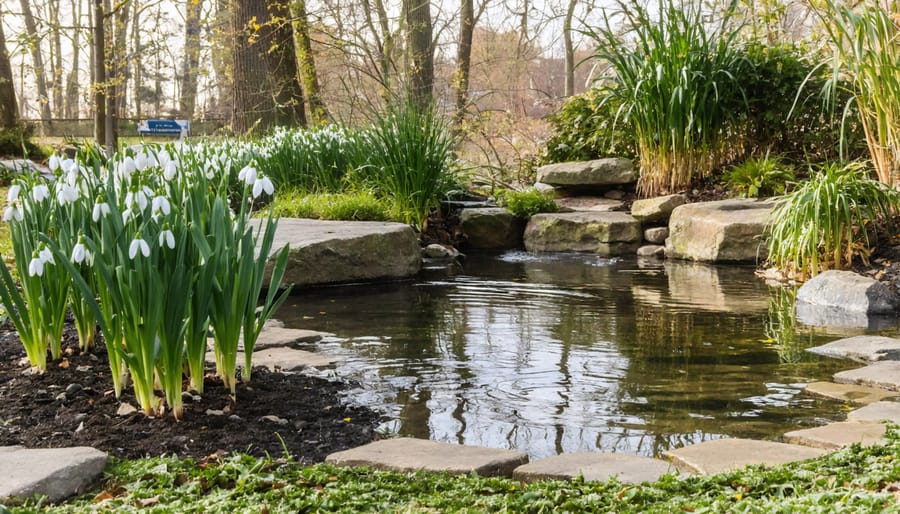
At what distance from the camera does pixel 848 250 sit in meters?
6.42

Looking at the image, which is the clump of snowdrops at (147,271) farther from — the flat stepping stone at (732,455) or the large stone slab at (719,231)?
the large stone slab at (719,231)

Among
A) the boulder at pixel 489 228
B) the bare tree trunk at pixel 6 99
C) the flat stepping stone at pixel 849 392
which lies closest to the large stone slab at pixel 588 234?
the boulder at pixel 489 228

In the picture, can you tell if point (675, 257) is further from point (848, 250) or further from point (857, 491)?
point (857, 491)

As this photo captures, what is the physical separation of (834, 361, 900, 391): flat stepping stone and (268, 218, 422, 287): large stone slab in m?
3.69

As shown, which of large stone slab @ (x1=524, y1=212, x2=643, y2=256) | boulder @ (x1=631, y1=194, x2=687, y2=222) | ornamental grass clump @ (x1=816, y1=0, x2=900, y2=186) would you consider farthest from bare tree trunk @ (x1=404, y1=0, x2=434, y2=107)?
ornamental grass clump @ (x1=816, y1=0, x2=900, y2=186)

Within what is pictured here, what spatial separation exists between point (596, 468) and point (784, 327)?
2859mm

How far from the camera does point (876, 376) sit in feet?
12.1

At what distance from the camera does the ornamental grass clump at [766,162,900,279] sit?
20.7 ft

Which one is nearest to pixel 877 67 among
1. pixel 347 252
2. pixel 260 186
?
pixel 347 252

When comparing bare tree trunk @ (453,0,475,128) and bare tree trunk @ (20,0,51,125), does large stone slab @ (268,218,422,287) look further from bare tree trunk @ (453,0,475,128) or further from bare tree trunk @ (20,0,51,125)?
bare tree trunk @ (453,0,475,128)

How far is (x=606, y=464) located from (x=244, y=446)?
1.14 metres

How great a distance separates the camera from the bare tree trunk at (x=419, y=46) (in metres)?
14.1

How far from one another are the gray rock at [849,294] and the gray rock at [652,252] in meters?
2.38

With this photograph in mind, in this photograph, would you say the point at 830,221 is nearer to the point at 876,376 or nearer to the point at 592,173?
the point at 876,376
